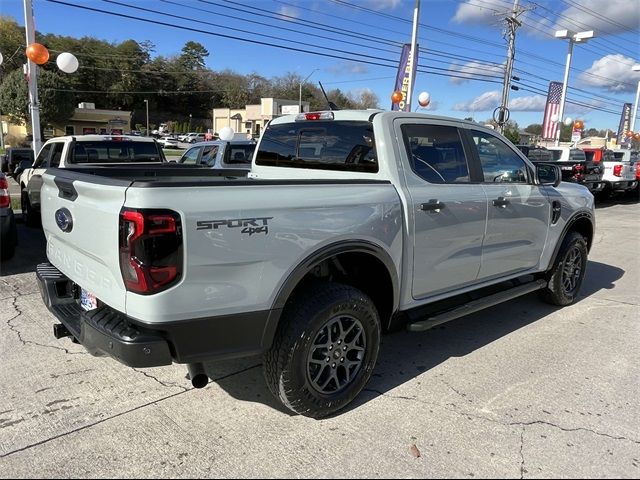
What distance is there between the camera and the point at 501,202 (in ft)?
14.0

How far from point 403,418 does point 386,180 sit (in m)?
1.56

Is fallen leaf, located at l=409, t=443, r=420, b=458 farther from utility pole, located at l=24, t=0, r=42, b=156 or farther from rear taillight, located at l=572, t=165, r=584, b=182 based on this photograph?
rear taillight, located at l=572, t=165, r=584, b=182

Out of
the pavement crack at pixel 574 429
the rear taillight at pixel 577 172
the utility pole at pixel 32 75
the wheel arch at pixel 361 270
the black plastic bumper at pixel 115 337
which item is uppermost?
the utility pole at pixel 32 75

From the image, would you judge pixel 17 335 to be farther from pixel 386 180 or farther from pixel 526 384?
pixel 526 384

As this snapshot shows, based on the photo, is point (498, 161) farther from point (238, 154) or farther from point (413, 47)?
point (413, 47)

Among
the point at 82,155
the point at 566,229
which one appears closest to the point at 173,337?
the point at 566,229

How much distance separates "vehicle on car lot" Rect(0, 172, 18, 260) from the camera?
6.18 m

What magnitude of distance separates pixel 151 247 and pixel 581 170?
15894 mm

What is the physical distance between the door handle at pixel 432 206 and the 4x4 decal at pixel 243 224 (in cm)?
133

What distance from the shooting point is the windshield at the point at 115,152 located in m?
8.18

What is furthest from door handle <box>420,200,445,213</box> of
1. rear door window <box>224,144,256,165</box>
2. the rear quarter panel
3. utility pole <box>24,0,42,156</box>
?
Answer: utility pole <box>24,0,42,156</box>

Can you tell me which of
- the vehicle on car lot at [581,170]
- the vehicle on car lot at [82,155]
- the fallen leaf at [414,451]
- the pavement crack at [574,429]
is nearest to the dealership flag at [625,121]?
the vehicle on car lot at [581,170]

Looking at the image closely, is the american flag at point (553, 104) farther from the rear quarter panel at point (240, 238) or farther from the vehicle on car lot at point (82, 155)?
the rear quarter panel at point (240, 238)

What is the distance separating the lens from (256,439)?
2.91m
